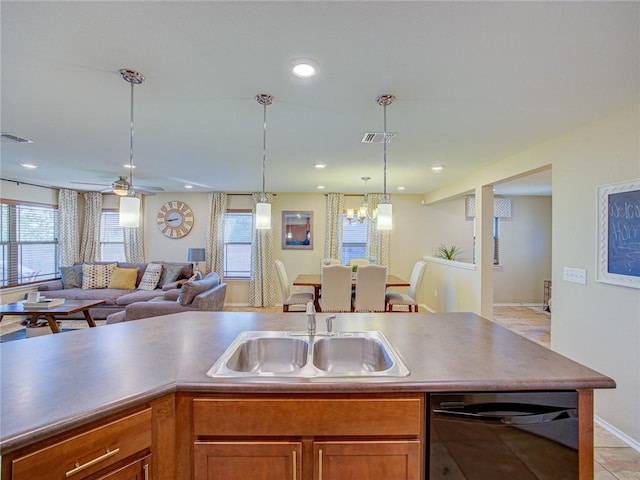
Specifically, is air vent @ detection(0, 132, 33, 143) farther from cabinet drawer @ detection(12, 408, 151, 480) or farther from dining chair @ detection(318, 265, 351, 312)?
dining chair @ detection(318, 265, 351, 312)

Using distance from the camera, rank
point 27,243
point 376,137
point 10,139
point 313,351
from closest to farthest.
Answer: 1. point 313,351
2. point 376,137
3. point 10,139
4. point 27,243

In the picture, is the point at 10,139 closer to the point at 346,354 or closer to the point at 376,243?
the point at 346,354

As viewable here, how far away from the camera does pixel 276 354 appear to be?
1.69m

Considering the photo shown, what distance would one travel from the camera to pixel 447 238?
248 inches

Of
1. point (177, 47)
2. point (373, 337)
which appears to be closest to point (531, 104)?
point (373, 337)

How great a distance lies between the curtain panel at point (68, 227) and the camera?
5723 mm

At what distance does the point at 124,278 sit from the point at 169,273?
0.81m

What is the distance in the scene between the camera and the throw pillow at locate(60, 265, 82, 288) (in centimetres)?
525

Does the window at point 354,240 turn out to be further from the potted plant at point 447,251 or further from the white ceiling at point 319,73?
the white ceiling at point 319,73

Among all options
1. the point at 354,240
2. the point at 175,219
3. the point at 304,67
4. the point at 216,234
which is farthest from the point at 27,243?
the point at 304,67

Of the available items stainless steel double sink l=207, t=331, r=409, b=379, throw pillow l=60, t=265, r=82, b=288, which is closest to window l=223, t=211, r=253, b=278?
throw pillow l=60, t=265, r=82, b=288

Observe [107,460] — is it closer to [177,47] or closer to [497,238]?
[177,47]

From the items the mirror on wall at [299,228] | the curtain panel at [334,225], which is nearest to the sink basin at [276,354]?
the curtain panel at [334,225]

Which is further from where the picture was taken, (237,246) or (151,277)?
Result: (237,246)
